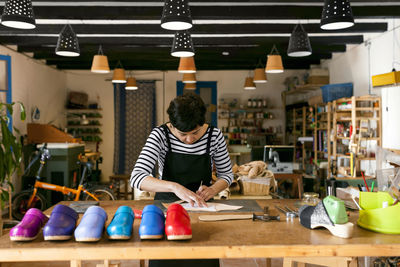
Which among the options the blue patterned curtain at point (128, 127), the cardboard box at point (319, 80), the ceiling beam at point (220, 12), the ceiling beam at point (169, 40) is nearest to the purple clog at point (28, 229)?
the ceiling beam at point (220, 12)

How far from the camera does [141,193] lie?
4508mm

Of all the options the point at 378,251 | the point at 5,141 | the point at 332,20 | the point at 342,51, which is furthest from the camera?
the point at 342,51

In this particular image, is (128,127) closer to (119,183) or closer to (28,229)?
(119,183)

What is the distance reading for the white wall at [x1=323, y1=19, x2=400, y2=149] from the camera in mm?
6324

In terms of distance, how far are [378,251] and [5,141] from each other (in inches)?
194

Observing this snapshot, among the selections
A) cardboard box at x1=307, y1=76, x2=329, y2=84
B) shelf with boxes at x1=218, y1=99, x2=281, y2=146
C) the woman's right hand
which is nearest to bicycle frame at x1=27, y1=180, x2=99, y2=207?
the woman's right hand

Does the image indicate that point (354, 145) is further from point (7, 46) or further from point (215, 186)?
point (7, 46)

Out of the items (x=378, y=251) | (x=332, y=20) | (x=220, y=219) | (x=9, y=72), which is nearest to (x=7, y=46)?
(x=9, y=72)

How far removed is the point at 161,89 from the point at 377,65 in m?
7.22

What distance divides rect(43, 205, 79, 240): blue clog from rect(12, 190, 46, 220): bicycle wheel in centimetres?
585

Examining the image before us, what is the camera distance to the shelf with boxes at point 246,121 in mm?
12281

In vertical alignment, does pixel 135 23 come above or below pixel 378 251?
above

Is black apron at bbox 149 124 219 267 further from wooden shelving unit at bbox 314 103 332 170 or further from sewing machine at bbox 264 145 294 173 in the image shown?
wooden shelving unit at bbox 314 103 332 170

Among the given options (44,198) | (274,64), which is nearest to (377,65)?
(274,64)
